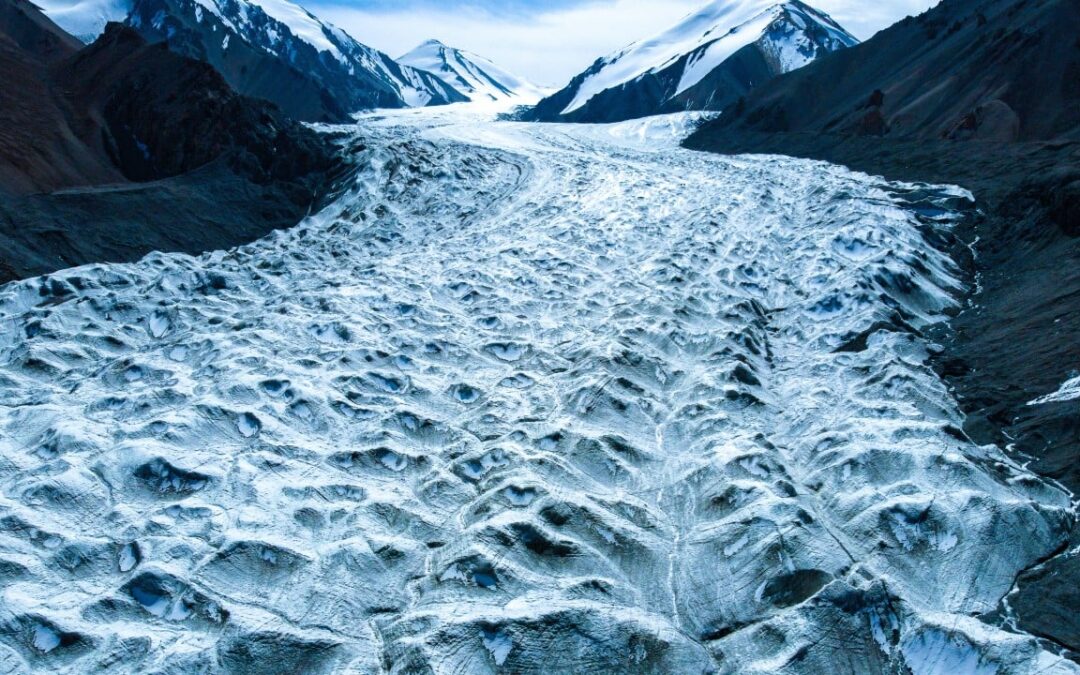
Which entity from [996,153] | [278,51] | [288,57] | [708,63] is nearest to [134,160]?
[996,153]

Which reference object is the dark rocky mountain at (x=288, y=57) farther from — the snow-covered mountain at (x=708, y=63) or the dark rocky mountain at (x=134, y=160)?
the snow-covered mountain at (x=708, y=63)

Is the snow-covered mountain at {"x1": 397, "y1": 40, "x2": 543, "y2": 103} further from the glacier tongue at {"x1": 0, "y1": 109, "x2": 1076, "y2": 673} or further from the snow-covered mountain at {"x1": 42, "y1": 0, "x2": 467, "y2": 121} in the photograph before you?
the glacier tongue at {"x1": 0, "y1": 109, "x2": 1076, "y2": 673}

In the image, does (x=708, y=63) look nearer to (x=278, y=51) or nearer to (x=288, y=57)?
(x=288, y=57)

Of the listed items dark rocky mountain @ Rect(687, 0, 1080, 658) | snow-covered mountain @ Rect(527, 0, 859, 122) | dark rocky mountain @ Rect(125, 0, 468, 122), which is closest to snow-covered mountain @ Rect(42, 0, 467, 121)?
dark rocky mountain @ Rect(125, 0, 468, 122)

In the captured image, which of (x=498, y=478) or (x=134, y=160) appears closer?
(x=498, y=478)

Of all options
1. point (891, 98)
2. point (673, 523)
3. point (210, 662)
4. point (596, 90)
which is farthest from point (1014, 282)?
point (596, 90)

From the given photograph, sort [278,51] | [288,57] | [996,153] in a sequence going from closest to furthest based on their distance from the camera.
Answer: [996,153], [288,57], [278,51]

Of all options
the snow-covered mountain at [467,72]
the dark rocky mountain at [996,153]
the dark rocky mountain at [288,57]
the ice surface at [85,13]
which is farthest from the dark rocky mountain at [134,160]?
the snow-covered mountain at [467,72]
